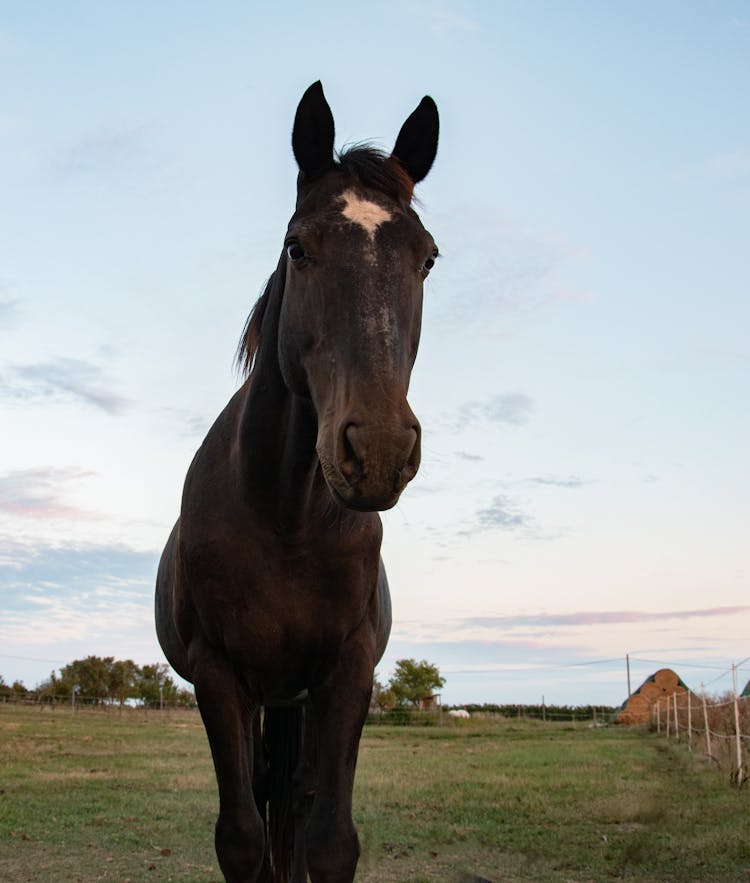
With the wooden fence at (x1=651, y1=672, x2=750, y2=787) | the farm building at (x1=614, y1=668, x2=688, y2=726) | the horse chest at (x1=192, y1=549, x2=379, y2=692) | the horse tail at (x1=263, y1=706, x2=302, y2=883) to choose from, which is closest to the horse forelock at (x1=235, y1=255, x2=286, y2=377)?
the horse chest at (x1=192, y1=549, x2=379, y2=692)

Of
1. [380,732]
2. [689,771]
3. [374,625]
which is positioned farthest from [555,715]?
[374,625]

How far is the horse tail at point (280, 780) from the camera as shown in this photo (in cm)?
477

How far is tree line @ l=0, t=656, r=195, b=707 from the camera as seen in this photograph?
49000mm

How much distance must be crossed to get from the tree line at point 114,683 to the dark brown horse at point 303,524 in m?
46.1

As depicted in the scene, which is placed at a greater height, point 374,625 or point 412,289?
point 412,289

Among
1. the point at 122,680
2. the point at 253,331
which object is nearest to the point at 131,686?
the point at 122,680

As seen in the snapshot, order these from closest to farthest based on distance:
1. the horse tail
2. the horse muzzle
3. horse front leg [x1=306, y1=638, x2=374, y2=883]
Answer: the horse muzzle → horse front leg [x1=306, y1=638, x2=374, y2=883] → the horse tail

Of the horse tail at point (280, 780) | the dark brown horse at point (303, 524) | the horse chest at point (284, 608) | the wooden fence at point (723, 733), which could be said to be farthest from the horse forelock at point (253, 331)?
the wooden fence at point (723, 733)

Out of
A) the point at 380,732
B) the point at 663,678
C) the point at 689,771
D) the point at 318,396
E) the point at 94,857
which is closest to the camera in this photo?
the point at 318,396

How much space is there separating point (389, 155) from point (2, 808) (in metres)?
8.88

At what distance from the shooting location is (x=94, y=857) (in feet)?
22.5

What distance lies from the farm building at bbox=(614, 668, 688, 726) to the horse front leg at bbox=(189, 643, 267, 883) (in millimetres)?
35895

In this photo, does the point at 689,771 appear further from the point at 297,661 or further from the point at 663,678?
the point at 663,678

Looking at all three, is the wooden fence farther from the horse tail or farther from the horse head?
the horse head
